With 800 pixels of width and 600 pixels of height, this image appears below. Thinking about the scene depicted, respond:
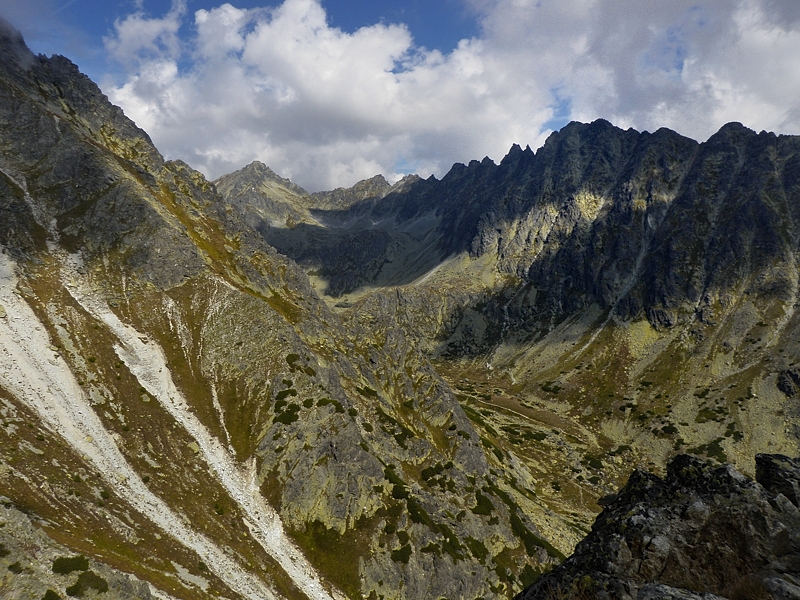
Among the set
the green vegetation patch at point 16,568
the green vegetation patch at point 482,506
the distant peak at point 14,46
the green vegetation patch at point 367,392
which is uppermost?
the distant peak at point 14,46

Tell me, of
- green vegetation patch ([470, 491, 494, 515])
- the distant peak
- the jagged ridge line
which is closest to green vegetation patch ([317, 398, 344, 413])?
the jagged ridge line

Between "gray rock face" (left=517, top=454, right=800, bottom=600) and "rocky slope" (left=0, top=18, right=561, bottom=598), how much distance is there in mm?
33669

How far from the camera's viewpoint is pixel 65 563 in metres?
28.2

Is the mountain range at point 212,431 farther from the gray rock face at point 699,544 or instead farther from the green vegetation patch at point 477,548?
the green vegetation patch at point 477,548

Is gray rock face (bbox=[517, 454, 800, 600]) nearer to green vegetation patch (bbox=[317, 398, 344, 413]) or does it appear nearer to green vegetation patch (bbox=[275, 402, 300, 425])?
green vegetation patch (bbox=[275, 402, 300, 425])

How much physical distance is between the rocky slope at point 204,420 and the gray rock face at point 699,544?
33.7m

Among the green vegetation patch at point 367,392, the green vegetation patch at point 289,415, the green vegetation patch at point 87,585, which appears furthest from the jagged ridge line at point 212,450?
the green vegetation patch at point 367,392

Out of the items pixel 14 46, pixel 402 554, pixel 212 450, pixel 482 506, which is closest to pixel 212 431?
pixel 212 450

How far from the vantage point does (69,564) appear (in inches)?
1112

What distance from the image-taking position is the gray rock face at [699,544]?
13.9 meters

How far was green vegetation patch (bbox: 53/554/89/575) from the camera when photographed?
90.4 feet

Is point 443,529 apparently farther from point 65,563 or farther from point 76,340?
point 76,340

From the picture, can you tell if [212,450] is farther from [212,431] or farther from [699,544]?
[699,544]

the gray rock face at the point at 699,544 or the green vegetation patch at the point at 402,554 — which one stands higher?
the gray rock face at the point at 699,544
